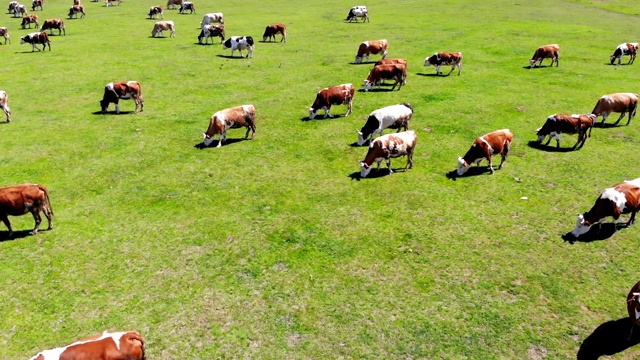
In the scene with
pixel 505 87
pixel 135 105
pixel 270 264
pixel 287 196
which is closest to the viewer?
pixel 270 264

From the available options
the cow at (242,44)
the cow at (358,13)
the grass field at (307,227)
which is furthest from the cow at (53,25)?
the cow at (358,13)

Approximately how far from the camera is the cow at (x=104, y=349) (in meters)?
7.86

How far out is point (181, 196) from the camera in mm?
15469

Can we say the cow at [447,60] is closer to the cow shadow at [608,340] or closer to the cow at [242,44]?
the cow at [242,44]

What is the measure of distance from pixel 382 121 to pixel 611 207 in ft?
29.9

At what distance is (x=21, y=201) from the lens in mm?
12844

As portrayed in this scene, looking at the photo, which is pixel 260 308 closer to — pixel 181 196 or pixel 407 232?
pixel 407 232

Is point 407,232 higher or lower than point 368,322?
lower

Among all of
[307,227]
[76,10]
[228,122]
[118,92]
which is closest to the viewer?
[307,227]

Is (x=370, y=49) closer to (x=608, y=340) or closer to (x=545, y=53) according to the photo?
(x=545, y=53)

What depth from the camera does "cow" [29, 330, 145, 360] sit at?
7863 mm

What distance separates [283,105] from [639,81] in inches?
858

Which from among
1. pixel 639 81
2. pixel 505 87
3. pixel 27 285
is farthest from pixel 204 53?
pixel 639 81

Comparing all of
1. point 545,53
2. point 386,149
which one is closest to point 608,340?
point 386,149
